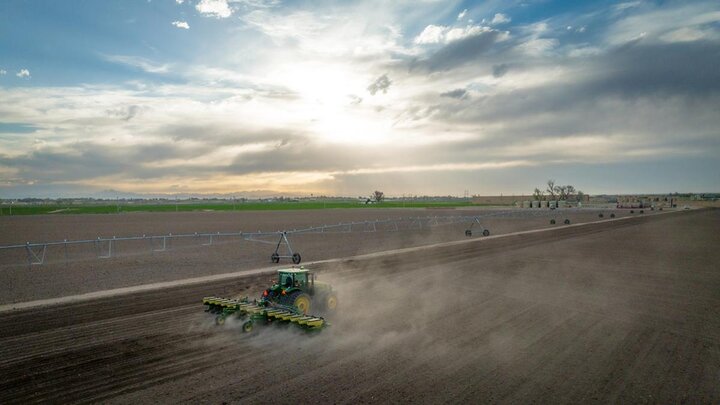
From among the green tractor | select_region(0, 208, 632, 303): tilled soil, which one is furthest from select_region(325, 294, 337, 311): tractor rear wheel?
select_region(0, 208, 632, 303): tilled soil

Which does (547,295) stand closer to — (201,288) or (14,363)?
(201,288)

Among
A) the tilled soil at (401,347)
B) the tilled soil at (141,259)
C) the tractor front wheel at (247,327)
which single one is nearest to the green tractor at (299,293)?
the tilled soil at (401,347)

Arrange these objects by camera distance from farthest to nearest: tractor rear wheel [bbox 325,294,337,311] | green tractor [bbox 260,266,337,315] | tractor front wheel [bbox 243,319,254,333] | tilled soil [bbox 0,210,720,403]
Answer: tractor rear wheel [bbox 325,294,337,311] → green tractor [bbox 260,266,337,315] → tractor front wheel [bbox 243,319,254,333] → tilled soil [bbox 0,210,720,403]

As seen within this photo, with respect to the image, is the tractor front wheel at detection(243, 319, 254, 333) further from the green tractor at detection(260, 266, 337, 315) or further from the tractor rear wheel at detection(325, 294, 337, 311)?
the tractor rear wheel at detection(325, 294, 337, 311)

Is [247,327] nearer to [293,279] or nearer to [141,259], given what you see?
[293,279]

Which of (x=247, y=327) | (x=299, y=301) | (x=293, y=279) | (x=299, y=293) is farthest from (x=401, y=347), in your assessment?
(x=247, y=327)

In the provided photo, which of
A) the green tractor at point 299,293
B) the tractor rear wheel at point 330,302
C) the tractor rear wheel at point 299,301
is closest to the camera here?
the tractor rear wheel at point 299,301

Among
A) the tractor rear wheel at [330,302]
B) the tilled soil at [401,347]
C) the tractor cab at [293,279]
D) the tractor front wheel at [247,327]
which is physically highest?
the tractor cab at [293,279]

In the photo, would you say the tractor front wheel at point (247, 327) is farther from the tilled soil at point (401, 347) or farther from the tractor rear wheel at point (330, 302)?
the tractor rear wheel at point (330, 302)
